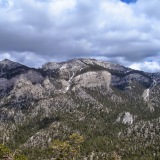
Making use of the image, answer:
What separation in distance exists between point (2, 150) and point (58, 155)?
13659 millimetres

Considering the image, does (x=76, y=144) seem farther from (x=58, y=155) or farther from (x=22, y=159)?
(x=22, y=159)

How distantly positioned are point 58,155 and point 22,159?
55.6ft

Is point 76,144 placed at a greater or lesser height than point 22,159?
greater

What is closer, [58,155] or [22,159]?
[58,155]

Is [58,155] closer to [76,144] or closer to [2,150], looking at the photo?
[76,144]

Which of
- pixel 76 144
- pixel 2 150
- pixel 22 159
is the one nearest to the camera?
pixel 76 144

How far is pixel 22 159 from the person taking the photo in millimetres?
80875

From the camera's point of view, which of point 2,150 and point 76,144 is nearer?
point 76,144

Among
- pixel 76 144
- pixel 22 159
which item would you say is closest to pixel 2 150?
pixel 22 159

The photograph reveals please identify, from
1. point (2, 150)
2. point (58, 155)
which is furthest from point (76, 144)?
point (2, 150)

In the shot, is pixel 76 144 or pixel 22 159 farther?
pixel 22 159

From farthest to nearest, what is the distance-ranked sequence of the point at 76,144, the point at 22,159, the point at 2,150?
1. the point at 22,159
2. the point at 2,150
3. the point at 76,144

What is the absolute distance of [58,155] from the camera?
221 feet

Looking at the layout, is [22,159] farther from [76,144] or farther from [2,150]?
[76,144]
